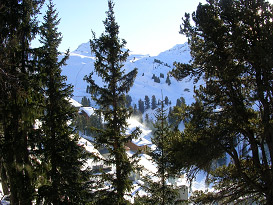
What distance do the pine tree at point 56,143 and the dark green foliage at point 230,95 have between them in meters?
4.64

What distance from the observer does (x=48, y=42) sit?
10.5 metres

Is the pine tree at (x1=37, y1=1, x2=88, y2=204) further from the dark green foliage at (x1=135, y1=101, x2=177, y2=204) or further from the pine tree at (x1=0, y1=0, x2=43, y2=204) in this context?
the dark green foliage at (x1=135, y1=101, x2=177, y2=204)

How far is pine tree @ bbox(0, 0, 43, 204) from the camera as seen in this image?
7.01 m

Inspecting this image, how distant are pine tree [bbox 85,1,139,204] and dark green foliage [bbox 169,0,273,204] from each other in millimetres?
2394

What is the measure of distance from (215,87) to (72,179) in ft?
24.4

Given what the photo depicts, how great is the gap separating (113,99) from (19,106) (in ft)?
12.1

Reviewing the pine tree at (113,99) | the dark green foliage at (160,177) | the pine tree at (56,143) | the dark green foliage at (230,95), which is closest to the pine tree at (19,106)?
the pine tree at (56,143)

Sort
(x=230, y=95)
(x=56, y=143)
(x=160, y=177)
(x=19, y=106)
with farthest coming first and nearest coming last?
(x=160, y=177)
(x=56, y=143)
(x=230, y=95)
(x=19, y=106)

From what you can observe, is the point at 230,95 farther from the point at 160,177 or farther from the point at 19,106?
the point at 19,106

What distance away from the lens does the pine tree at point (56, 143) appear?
920 cm

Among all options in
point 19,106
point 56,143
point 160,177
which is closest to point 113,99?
point 56,143

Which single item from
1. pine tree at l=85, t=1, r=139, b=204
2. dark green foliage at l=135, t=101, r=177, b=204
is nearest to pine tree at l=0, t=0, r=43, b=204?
pine tree at l=85, t=1, r=139, b=204

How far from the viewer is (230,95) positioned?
25.4 ft

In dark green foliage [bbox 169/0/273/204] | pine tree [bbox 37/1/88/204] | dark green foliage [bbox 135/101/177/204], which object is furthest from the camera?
dark green foliage [bbox 135/101/177/204]
